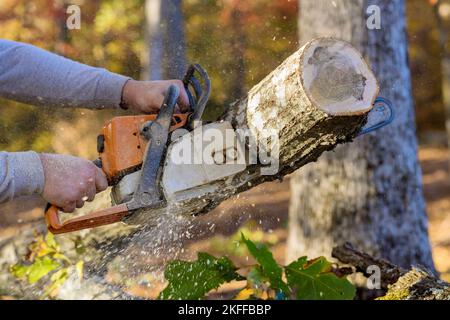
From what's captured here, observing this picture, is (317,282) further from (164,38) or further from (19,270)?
(164,38)

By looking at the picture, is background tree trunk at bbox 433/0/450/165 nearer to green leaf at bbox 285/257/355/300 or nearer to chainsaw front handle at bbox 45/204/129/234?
green leaf at bbox 285/257/355/300

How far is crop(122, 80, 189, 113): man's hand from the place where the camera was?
2746mm

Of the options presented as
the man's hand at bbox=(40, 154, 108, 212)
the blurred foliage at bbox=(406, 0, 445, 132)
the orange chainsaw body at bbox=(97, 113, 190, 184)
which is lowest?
the man's hand at bbox=(40, 154, 108, 212)

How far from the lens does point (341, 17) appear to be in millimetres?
4035

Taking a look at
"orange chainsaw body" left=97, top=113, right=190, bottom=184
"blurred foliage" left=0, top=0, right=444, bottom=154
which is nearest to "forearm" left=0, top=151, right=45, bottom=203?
"orange chainsaw body" left=97, top=113, right=190, bottom=184

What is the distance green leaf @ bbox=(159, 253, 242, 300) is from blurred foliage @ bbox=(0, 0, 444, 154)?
4105 mm

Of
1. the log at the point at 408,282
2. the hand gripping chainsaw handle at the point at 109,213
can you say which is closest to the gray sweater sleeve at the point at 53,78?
the hand gripping chainsaw handle at the point at 109,213

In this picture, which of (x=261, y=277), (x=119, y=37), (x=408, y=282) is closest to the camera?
(x=408, y=282)

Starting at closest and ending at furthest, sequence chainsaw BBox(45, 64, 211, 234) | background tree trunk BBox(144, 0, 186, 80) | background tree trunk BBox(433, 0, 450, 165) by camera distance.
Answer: chainsaw BBox(45, 64, 211, 234)
background tree trunk BBox(144, 0, 186, 80)
background tree trunk BBox(433, 0, 450, 165)

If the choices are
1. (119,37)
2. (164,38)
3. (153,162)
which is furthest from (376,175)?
(119,37)

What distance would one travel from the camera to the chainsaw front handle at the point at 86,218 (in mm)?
2482

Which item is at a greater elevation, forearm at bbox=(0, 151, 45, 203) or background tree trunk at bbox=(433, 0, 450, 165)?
background tree trunk at bbox=(433, 0, 450, 165)

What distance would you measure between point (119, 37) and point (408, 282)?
5669 millimetres

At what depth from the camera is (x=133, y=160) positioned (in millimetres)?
2564
